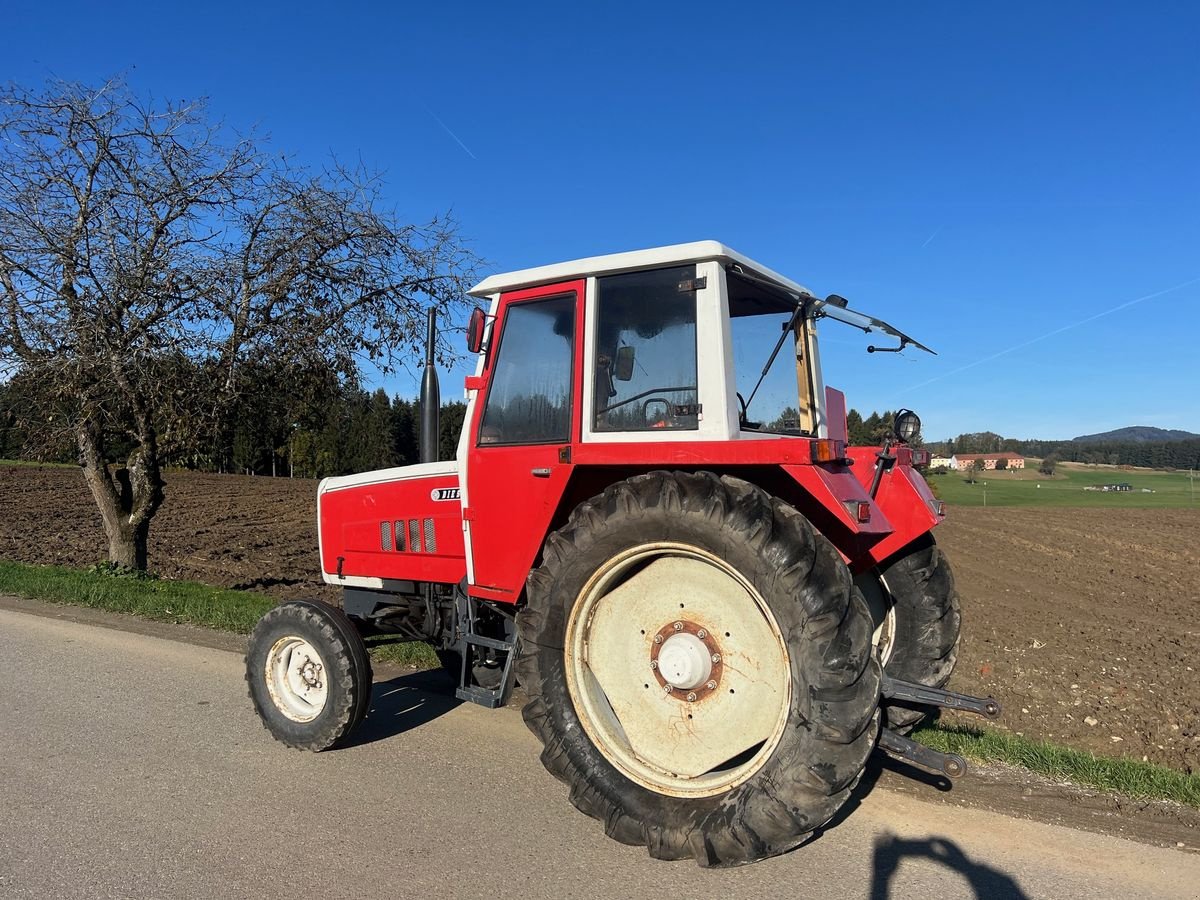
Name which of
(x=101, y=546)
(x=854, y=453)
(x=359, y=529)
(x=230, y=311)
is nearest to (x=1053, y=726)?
(x=854, y=453)

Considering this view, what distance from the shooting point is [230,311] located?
26.8 ft

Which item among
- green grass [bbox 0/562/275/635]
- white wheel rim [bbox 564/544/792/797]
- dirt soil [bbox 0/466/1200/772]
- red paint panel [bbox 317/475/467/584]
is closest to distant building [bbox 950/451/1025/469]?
dirt soil [bbox 0/466/1200/772]

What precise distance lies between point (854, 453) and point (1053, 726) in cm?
290

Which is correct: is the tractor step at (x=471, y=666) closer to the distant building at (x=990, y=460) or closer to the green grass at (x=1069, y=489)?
the green grass at (x=1069, y=489)

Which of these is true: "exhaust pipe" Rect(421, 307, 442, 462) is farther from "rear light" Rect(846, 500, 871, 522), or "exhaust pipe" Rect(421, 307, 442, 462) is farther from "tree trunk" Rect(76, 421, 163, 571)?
"tree trunk" Rect(76, 421, 163, 571)

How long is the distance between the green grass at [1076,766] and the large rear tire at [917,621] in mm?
427

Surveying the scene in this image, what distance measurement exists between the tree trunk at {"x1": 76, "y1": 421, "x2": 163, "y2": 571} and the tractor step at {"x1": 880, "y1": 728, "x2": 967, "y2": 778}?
872 cm

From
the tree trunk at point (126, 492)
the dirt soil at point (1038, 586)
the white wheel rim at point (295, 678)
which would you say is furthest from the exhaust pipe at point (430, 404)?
the tree trunk at point (126, 492)

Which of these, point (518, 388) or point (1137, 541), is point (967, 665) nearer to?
point (518, 388)

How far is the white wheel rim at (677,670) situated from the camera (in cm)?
308

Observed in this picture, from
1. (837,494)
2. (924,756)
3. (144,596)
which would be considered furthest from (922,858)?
(144,596)

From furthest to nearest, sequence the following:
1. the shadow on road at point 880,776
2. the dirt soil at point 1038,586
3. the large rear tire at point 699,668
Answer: the dirt soil at point 1038,586 → the shadow on road at point 880,776 → the large rear tire at point 699,668

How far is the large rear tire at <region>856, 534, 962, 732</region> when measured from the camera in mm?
3980

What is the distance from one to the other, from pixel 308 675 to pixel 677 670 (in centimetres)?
226
